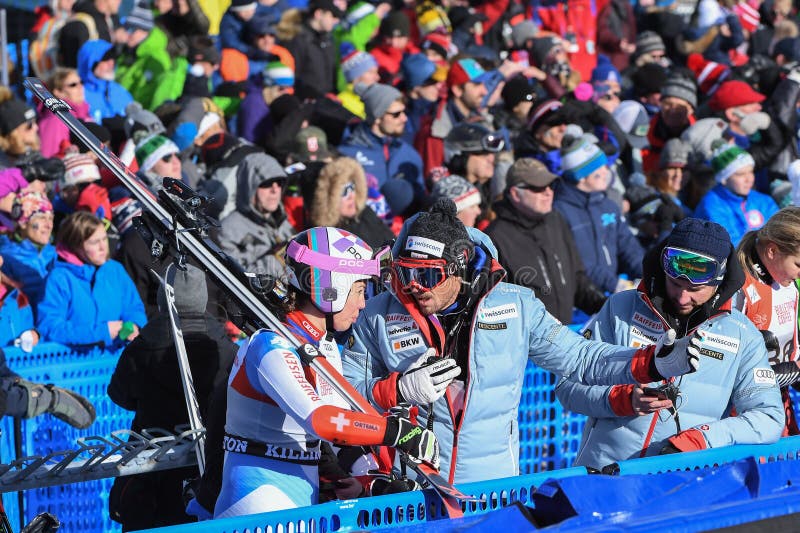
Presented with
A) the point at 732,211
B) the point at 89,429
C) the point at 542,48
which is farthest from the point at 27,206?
the point at 542,48

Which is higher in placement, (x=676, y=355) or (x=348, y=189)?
(x=676, y=355)

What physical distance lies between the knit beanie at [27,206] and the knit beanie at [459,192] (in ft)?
8.74

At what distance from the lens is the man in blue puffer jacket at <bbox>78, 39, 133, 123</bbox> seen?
10898mm

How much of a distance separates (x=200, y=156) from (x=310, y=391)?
6.28m

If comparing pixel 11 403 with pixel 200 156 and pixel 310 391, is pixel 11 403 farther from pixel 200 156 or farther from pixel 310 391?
pixel 200 156

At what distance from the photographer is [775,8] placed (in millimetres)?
16906

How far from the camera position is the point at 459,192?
27.6ft

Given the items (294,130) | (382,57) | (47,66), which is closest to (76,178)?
(294,130)

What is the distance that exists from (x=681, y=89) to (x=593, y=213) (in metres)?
3.75

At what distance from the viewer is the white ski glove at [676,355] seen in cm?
441

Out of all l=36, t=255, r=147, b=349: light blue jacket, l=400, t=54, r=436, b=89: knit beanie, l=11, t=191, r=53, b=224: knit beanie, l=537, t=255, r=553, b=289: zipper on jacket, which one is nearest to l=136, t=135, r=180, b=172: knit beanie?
l=11, t=191, r=53, b=224: knit beanie

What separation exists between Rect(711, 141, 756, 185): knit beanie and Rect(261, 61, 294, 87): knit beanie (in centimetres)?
399

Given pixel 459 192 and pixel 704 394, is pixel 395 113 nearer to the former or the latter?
pixel 459 192

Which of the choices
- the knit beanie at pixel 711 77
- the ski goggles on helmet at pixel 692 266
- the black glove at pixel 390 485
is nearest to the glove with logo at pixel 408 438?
the black glove at pixel 390 485
